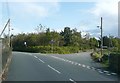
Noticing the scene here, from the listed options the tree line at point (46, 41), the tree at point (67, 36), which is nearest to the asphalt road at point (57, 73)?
the tree line at point (46, 41)

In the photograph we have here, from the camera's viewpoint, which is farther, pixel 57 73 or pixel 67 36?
pixel 67 36

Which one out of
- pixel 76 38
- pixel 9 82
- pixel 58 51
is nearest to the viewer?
pixel 9 82

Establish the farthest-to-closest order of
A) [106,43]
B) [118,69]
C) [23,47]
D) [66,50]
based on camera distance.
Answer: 1. [106,43]
2. [23,47]
3. [66,50]
4. [118,69]

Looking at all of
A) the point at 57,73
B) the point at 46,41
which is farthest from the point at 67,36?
the point at 57,73

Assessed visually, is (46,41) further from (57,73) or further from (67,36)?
(57,73)

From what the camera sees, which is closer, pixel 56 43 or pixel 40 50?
pixel 40 50

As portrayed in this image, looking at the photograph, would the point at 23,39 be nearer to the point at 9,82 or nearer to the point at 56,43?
the point at 56,43

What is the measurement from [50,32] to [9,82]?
94.1 meters

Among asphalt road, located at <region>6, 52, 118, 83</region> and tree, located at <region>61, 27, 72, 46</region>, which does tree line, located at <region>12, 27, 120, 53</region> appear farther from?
asphalt road, located at <region>6, 52, 118, 83</region>

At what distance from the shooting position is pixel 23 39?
117 meters

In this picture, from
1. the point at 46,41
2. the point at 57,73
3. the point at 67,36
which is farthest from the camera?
the point at 67,36

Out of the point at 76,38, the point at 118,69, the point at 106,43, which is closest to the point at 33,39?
the point at 76,38

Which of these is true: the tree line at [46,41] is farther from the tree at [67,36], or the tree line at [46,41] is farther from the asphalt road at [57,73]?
the asphalt road at [57,73]

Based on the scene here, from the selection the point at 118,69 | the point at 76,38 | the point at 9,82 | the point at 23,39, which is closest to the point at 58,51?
the point at 23,39
